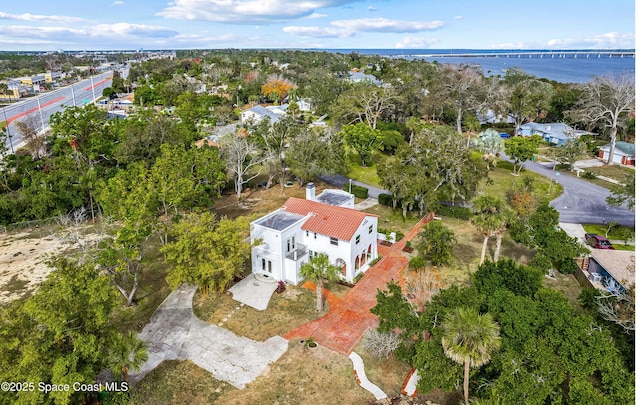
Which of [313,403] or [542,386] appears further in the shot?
[313,403]

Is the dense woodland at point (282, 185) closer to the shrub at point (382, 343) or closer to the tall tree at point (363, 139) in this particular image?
the tall tree at point (363, 139)

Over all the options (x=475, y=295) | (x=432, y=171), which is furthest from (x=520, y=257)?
(x=475, y=295)

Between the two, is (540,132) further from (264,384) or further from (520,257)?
(264,384)

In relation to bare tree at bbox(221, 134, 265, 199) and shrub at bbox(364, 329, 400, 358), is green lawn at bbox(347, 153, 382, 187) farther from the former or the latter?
shrub at bbox(364, 329, 400, 358)

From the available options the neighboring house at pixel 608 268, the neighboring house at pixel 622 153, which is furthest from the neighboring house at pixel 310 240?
the neighboring house at pixel 622 153

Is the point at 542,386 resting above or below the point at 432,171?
below

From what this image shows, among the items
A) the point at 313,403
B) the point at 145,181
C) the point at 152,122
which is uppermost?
the point at 152,122

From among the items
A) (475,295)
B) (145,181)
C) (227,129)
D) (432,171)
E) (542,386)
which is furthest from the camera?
(227,129)
